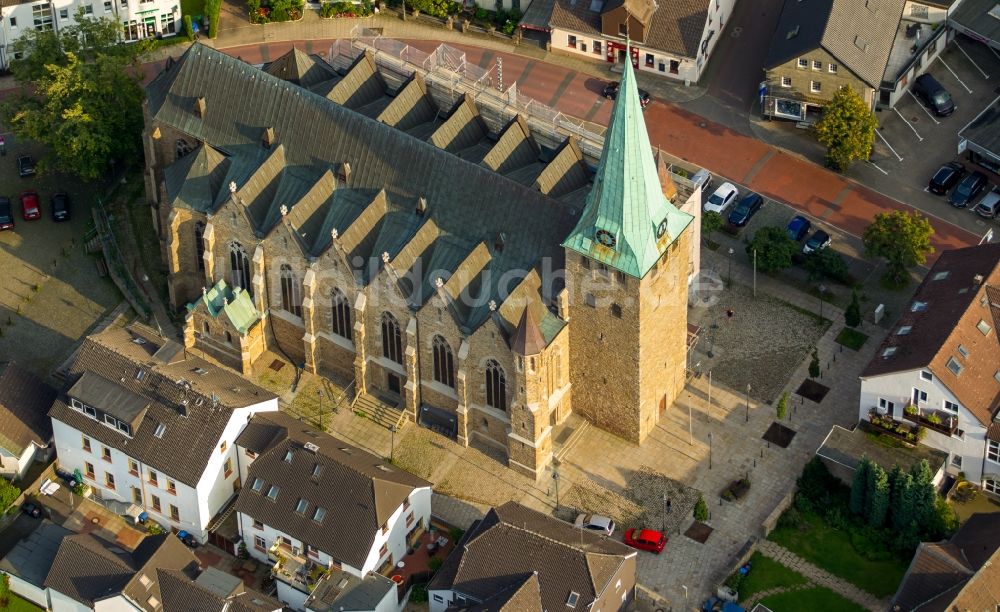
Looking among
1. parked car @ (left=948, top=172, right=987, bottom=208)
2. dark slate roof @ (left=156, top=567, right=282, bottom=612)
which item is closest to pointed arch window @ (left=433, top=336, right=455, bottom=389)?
dark slate roof @ (left=156, top=567, right=282, bottom=612)

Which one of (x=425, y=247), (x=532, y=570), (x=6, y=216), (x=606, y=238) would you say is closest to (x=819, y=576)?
(x=532, y=570)

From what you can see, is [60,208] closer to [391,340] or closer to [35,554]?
[391,340]

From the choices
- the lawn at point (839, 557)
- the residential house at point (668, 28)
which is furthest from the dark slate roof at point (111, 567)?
the residential house at point (668, 28)

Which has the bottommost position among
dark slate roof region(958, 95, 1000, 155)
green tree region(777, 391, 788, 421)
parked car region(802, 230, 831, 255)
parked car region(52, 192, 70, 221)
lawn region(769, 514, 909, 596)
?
parked car region(52, 192, 70, 221)

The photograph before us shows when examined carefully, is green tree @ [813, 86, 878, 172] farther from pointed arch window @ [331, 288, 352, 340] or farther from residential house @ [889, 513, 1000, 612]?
residential house @ [889, 513, 1000, 612]

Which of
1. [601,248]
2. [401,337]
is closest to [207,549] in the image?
[401,337]

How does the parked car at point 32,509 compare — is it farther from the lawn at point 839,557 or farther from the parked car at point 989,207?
the parked car at point 989,207

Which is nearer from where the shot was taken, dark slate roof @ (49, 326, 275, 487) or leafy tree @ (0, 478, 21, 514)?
dark slate roof @ (49, 326, 275, 487)
